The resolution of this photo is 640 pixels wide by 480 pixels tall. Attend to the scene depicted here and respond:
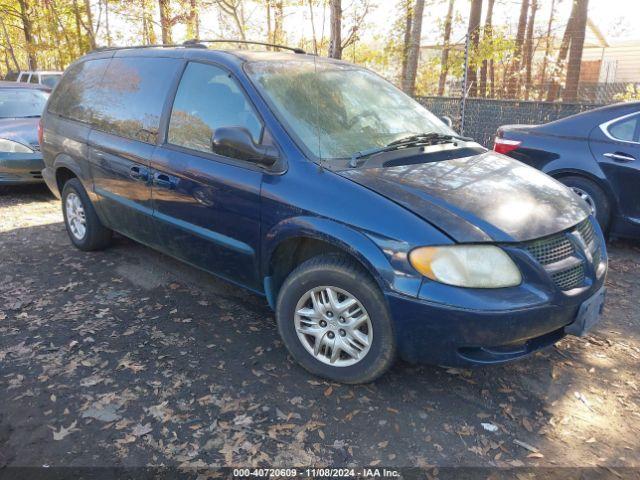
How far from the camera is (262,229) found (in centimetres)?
327

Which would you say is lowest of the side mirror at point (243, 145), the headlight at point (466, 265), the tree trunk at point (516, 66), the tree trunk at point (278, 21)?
the headlight at point (466, 265)

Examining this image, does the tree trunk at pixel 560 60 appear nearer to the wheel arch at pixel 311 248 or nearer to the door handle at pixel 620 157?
the door handle at pixel 620 157

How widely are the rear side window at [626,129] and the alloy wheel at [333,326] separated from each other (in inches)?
155

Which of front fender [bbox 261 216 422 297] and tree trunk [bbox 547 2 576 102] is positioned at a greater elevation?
tree trunk [bbox 547 2 576 102]

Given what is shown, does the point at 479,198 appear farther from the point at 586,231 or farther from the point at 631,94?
the point at 631,94

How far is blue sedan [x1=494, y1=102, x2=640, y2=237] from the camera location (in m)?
5.19

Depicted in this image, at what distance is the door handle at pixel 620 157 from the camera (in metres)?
5.16

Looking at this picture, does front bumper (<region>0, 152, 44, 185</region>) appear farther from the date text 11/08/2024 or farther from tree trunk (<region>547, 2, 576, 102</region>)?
tree trunk (<region>547, 2, 576, 102</region>)

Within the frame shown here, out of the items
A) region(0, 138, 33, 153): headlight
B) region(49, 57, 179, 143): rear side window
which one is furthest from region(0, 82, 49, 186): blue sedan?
region(49, 57, 179, 143): rear side window

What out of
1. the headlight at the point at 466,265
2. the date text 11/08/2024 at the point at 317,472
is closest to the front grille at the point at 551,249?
the headlight at the point at 466,265

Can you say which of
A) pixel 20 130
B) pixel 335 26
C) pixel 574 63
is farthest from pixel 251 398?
pixel 574 63

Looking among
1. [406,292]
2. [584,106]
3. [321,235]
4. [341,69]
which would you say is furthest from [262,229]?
[584,106]

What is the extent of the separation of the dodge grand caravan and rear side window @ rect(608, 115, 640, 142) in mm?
2329

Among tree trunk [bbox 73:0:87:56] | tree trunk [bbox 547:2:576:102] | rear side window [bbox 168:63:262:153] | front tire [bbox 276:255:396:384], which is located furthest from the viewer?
tree trunk [bbox 73:0:87:56]
